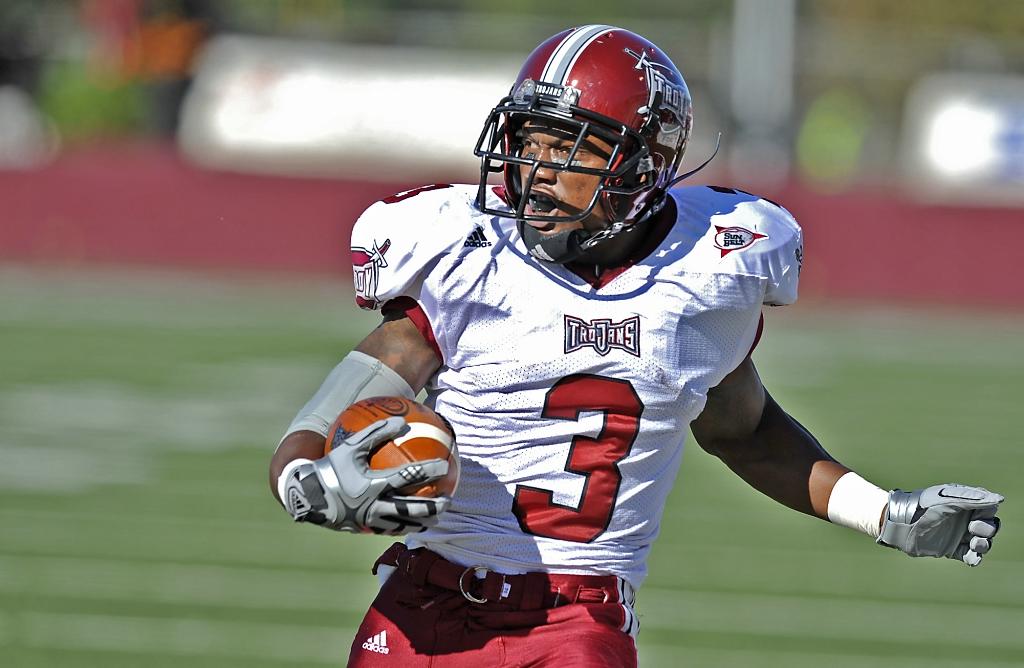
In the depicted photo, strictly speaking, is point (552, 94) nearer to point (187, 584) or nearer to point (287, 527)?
point (187, 584)

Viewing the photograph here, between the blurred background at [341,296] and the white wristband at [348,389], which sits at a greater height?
the white wristband at [348,389]

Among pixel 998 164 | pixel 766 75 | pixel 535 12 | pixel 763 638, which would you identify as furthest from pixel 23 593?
pixel 535 12

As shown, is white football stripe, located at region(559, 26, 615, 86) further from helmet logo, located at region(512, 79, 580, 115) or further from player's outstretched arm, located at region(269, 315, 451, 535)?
player's outstretched arm, located at region(269, 315, 451, 535)

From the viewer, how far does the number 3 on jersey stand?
113 inches

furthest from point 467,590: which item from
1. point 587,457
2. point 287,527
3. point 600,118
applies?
point 287,527

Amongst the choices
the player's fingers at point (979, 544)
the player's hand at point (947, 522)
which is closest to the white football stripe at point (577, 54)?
the player's hand at point (947, 522)

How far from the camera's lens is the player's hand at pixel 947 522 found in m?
2.96

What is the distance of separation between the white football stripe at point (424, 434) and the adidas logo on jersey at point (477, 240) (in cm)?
43

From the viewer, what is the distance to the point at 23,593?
5.92 m

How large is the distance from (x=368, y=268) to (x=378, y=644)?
653 mm

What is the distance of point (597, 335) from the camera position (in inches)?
113

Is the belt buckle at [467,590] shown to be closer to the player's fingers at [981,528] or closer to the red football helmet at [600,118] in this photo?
the red football helmet at [600,118]

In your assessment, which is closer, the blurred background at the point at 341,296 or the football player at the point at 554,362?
the football player at the point at 554,362

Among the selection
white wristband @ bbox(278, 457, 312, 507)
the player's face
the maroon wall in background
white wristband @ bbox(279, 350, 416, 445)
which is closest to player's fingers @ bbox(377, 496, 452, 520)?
white wristband @ bbox(278, 457, 312, 507)
